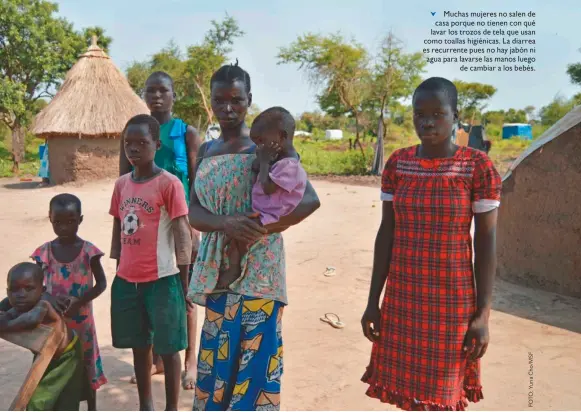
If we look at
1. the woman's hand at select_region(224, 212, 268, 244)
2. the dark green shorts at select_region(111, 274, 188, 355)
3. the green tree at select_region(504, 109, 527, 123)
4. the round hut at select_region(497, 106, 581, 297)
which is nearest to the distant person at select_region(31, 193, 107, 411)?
the dark green shorts at select_region(111, 274, 188, 355)

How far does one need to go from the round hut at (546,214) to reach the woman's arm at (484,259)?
3191 millimetres

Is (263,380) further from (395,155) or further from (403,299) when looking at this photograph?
(395,155)

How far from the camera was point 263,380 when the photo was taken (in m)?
1.87

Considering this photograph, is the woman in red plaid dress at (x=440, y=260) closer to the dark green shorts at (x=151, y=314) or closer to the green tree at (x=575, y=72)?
the dark green shorts at (x=151, y=314)

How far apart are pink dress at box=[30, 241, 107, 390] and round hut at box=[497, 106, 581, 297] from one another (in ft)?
12.7

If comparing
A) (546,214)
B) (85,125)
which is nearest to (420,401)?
(546,214)

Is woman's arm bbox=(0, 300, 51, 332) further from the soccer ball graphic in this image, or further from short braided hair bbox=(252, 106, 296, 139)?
short braided hair bbox=(252, 106, 296, 139)

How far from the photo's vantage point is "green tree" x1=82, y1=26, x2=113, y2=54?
2259 centimetres

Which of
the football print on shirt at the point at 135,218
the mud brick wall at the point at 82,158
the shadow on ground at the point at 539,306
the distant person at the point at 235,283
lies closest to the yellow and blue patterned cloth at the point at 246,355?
the distant person at the point at 235,283

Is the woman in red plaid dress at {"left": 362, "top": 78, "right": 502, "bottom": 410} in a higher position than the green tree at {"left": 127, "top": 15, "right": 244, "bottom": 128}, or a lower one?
lower

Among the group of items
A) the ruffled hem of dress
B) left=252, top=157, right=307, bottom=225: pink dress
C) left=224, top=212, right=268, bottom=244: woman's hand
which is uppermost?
left=252, top=157, right=307, bottom=225: pink dress

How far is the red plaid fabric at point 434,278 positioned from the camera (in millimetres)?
1825

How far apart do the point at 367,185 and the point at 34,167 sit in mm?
12050

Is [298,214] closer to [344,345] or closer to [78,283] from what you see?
[78,283]
